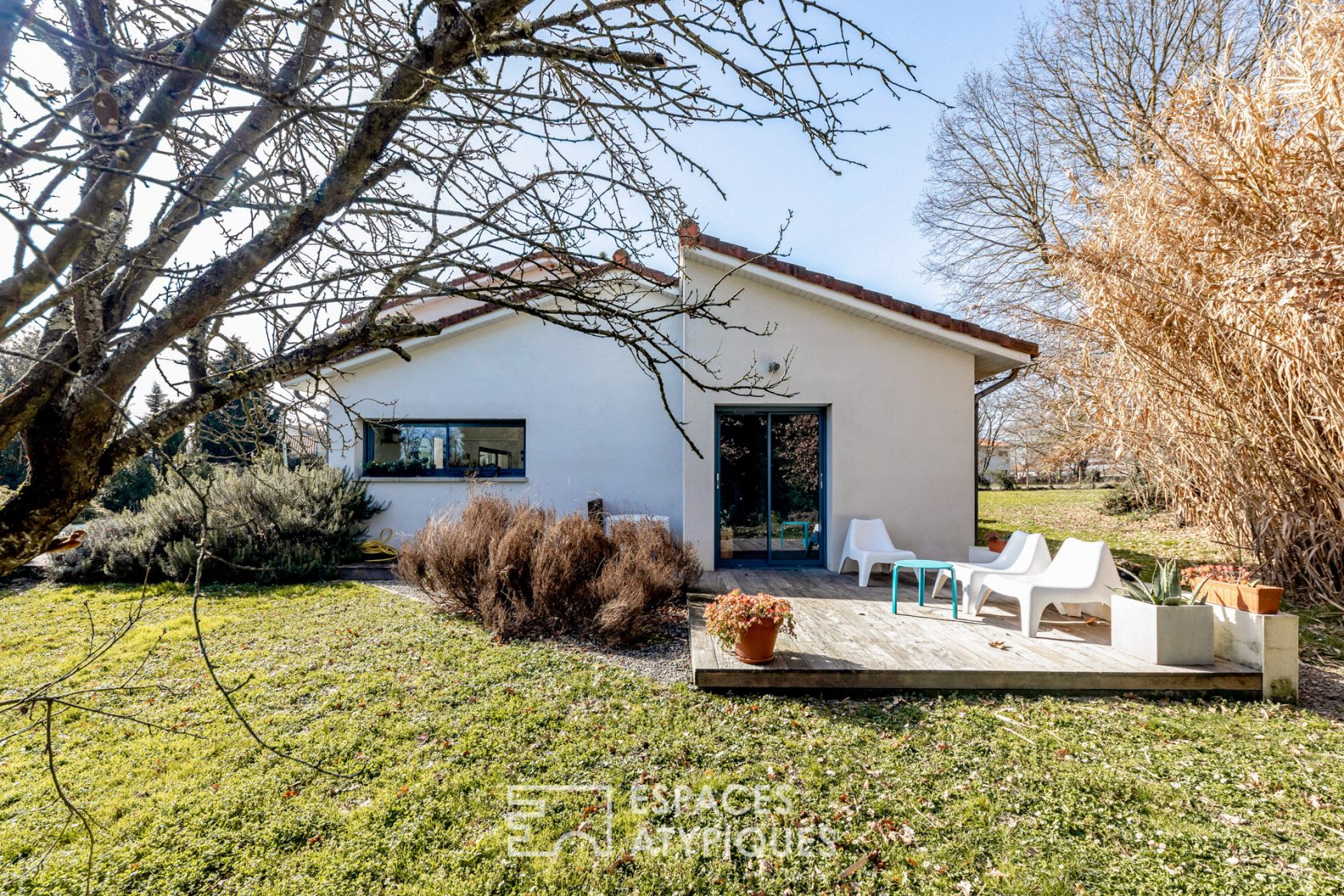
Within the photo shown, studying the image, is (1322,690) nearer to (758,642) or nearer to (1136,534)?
(758,642)

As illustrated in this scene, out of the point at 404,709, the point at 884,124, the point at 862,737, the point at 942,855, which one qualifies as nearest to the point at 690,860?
the point at 942,855

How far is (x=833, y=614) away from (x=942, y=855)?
3.52m

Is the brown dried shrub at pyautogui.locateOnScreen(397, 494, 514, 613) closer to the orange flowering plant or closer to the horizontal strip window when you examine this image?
the orange flowering plant

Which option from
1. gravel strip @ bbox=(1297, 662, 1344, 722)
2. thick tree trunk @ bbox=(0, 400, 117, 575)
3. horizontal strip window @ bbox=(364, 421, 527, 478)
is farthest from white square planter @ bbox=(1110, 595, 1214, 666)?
horizontal strip window @ bbox=(364, 421, 527, 478)

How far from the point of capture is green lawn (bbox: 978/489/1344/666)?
6.14 metres

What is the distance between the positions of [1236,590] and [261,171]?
6.83 m

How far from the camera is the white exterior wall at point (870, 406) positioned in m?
8.61

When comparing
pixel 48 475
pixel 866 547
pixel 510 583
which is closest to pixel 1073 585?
pixel 866 547

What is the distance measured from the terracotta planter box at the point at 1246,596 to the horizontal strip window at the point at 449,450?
30.5 ft

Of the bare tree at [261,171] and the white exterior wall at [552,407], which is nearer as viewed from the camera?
the bare tree at [261,171]

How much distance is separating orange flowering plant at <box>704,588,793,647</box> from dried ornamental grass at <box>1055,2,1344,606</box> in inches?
201

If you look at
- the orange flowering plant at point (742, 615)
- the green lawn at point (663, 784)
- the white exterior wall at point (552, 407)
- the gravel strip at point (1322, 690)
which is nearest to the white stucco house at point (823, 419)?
the white exterior wall at point (552, 407)

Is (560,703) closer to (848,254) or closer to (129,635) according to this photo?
(848,254)

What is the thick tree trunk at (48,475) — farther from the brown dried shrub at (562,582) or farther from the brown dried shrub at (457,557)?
the brown dried shrub at (457,557)
